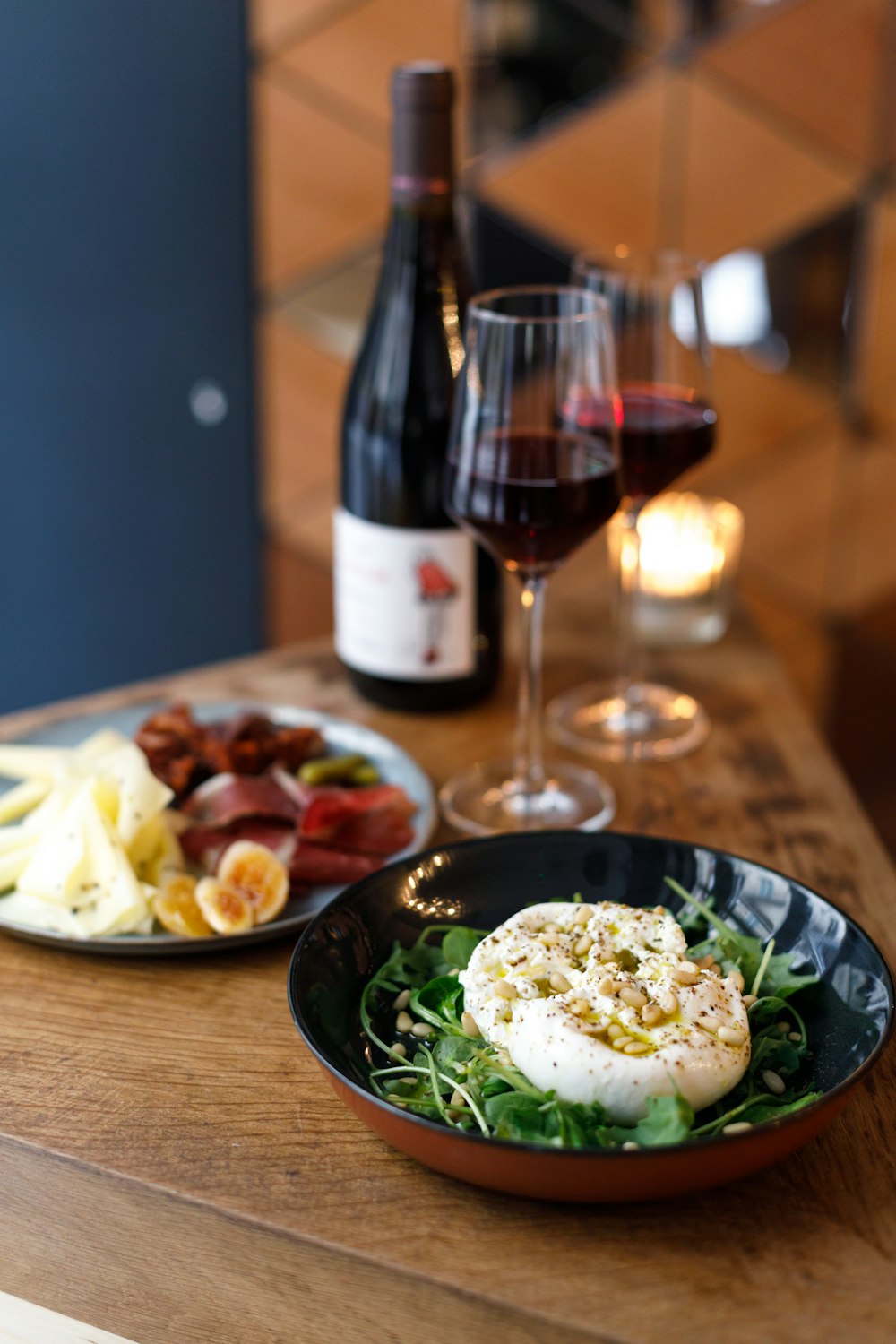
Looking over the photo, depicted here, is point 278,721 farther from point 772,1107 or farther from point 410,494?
point 772,1107

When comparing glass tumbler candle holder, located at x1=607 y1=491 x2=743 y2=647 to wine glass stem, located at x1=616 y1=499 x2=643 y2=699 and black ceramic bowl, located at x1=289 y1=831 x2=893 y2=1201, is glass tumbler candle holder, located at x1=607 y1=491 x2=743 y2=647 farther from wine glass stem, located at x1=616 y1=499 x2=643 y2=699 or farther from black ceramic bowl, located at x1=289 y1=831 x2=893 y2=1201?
black ceramic bowl, located at x1=289 y1=831 x2=893 y2=1201

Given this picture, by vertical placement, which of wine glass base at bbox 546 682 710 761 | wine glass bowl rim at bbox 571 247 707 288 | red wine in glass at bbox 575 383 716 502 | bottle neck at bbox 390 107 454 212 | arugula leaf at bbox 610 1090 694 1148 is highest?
bottle neck at bbox 390 107 454 212

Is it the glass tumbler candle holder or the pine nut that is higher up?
the pine nut

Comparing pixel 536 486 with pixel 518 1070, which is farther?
pixel 536 486

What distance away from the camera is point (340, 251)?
8.36 feet

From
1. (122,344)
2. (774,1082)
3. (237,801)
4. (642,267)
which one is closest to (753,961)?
(774,1082)

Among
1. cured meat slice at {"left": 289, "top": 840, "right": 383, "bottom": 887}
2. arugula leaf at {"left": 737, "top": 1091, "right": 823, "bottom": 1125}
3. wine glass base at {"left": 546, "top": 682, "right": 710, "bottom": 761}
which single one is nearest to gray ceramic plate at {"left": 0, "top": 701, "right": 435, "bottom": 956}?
cured meat slice at {"left": 289, "top": 840, "right": 383, "bottom": 887}

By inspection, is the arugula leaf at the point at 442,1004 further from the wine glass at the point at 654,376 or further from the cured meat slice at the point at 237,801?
the wine glass at the point at 654,376

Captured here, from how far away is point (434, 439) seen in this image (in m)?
1.32

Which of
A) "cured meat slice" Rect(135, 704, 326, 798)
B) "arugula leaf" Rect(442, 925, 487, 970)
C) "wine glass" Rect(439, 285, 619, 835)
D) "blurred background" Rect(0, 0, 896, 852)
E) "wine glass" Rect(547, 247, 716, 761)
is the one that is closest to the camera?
"arugula leaf" Rect(442, 925, 487, 970)

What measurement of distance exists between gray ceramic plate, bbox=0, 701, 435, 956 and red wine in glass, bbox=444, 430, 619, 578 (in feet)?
0.77

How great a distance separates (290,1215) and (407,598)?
2.27ft

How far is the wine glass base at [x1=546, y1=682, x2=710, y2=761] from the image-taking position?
4.34 ft

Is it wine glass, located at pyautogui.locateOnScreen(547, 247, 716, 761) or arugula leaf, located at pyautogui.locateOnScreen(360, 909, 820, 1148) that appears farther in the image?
wine glass, located at pyautogui.locateOnScreen(547, 247, 716, 761)
